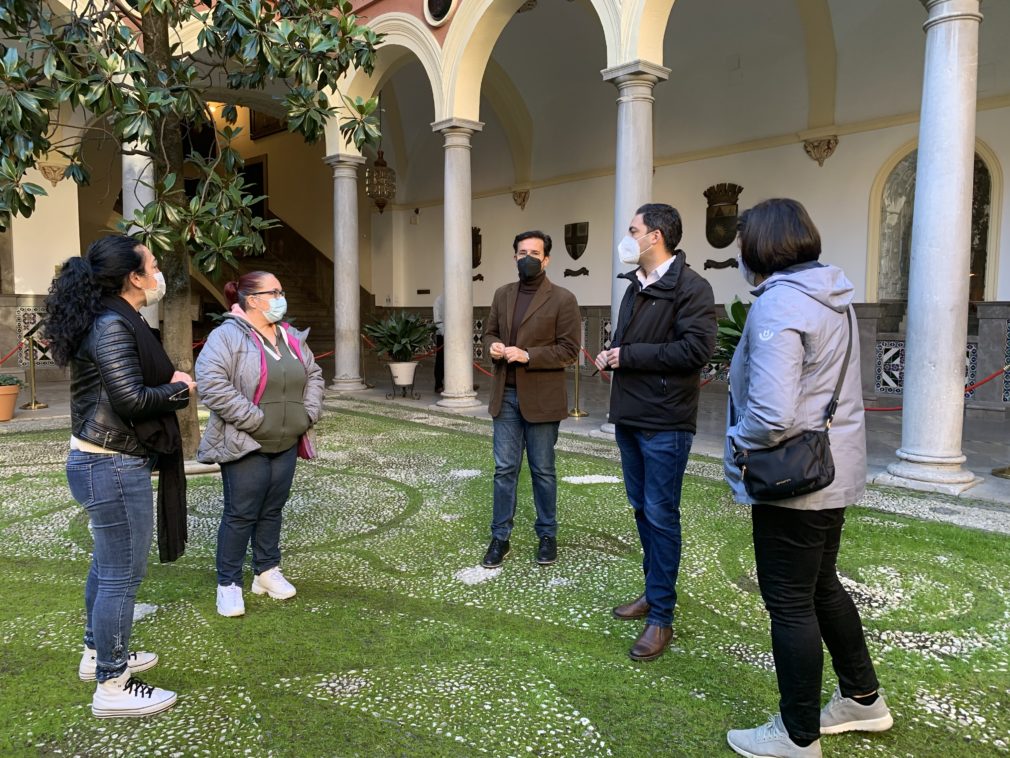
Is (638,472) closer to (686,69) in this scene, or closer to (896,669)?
(896,669)

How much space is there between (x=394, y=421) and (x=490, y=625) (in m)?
5.84

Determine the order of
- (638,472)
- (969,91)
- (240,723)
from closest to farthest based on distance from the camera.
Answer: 1. (240,723)
2. (638,472)
3. (969,91)

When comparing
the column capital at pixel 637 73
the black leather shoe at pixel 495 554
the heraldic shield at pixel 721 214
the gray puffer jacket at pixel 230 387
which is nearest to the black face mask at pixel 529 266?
the gray puffer jacket at pixel 230 387

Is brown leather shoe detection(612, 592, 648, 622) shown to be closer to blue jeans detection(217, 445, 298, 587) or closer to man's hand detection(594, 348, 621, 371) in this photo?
man's hand detection(594, 348, 621, 371)

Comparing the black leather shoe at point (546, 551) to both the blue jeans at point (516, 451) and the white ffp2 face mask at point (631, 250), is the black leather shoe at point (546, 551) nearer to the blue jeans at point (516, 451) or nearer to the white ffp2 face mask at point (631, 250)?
the blue jeans at point (516, 451)

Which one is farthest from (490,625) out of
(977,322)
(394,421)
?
(977,322)

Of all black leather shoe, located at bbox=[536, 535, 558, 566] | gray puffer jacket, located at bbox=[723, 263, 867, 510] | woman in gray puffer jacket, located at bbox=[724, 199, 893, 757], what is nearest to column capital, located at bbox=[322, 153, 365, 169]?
black leather shoe, located at bbox=[536, 535, 558, 566]

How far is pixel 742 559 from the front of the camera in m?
4.00

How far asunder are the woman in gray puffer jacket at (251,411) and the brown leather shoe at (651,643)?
1709mm

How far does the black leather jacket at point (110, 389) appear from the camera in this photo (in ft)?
7.84

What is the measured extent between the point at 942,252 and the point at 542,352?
3.58 metres

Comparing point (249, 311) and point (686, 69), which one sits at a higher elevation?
point (686, 69)

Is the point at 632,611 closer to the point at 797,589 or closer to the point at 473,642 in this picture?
the point at 473,642

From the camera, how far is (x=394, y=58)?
36.2ft
